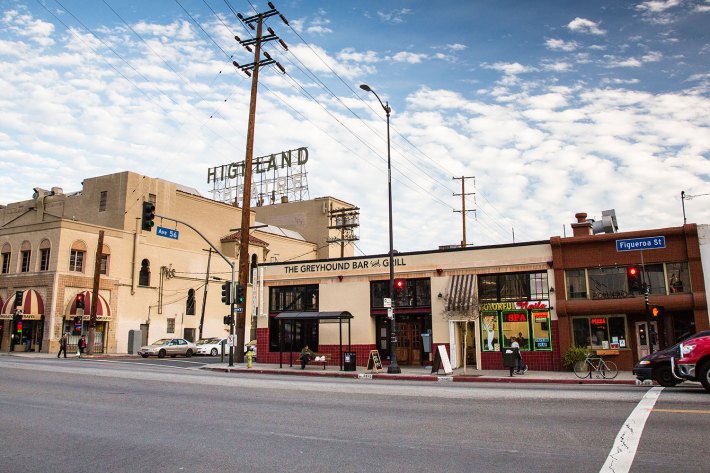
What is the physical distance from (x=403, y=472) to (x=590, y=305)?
21015mm

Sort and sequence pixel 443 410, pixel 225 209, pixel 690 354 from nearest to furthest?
1. pixel 443 410
2. pixel 690 354
3. pixel 225 209

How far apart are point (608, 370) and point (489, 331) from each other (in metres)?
6.41

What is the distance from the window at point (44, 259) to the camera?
46259 millimetres

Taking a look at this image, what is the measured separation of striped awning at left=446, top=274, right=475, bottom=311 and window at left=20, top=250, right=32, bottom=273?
36.9 metres

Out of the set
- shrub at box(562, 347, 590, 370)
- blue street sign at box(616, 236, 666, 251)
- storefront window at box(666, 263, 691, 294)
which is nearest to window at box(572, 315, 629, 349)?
shrub at box(562, 347, 590, 370)

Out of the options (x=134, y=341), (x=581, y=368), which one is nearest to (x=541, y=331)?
(x=581, y=368)

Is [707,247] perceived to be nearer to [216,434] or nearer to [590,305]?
[590,305]

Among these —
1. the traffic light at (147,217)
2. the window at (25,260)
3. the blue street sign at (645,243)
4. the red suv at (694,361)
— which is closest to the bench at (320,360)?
the traffic light at (147,217)

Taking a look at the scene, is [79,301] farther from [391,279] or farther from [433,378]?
[433,378]

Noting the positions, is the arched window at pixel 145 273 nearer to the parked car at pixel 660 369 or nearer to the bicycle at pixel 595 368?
the bicycle at pixel 595 368

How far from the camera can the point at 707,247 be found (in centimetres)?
2394

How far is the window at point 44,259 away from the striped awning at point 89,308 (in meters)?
3.41

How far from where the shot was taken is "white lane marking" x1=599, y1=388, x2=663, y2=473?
7.00 metres

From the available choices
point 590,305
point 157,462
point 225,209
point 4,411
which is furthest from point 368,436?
point 225,209
